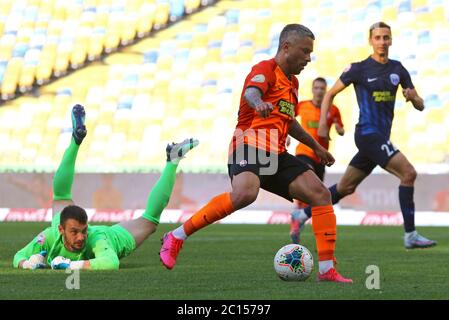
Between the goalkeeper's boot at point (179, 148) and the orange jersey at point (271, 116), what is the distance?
113 centimetres

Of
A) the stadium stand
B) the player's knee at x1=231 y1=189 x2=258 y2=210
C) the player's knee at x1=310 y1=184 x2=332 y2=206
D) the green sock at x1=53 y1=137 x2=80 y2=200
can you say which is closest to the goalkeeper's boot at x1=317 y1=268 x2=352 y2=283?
the player's knee at x1=310 y1=184 x2=332 y2=206

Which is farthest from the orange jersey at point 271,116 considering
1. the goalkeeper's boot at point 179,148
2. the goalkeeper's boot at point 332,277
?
the goalkeeper's boot at point 179,148

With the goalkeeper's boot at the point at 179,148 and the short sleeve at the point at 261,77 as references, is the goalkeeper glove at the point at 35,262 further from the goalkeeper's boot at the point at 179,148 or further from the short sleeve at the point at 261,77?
the short sleeve at the point at 261,77

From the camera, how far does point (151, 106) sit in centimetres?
2138

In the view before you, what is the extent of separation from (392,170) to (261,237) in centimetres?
350

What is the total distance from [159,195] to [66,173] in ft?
2.54

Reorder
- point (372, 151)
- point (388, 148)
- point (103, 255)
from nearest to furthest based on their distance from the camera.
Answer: point (103, 255) → point (388, 148) → point (372, 151)

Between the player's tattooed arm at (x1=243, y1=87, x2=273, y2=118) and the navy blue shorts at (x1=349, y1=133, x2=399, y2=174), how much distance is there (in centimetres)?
367

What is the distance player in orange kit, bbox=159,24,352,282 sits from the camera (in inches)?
275

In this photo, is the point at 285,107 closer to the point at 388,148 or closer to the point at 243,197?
the point at 243,197

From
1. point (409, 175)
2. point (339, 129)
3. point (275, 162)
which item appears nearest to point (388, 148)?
point (409, 175)

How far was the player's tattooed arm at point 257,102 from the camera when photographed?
21.1 feet

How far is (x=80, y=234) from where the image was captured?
24.4 ft
